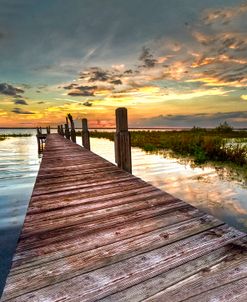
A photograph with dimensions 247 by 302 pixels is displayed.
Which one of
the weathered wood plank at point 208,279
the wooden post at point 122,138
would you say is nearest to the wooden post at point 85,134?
the wooden post at point 122,138

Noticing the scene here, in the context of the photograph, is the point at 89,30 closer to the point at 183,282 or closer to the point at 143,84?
the point at 143,84

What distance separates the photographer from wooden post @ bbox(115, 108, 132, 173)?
6.01 metres

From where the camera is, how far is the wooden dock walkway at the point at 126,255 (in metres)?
1.67

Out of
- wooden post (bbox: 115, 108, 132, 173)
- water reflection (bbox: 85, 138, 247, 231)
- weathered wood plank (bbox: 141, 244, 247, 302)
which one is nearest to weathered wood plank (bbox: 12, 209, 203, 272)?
weathered wood plank (bbox: 141, 244, 247, 302)

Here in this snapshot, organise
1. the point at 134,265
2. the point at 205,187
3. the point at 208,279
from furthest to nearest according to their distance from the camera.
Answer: the point at 205,187 → the point at 134,265 → the point at 208,279

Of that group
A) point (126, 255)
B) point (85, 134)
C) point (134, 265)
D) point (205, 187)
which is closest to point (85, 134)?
point (85, 134)

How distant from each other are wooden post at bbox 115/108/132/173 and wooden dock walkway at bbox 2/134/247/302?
8.16 feet

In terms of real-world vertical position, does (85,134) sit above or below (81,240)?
above

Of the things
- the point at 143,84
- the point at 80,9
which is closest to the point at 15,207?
the point at 80,9

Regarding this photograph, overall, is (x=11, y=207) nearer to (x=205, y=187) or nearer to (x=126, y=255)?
(x=126, y=255)

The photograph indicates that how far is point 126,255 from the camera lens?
2.13m

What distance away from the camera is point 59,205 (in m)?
3.70

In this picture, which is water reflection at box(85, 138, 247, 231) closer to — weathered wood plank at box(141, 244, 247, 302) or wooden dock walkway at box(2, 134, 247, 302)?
wooden dock walkway at box(2, 134, 247, 302)

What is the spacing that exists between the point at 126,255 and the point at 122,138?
409cm
